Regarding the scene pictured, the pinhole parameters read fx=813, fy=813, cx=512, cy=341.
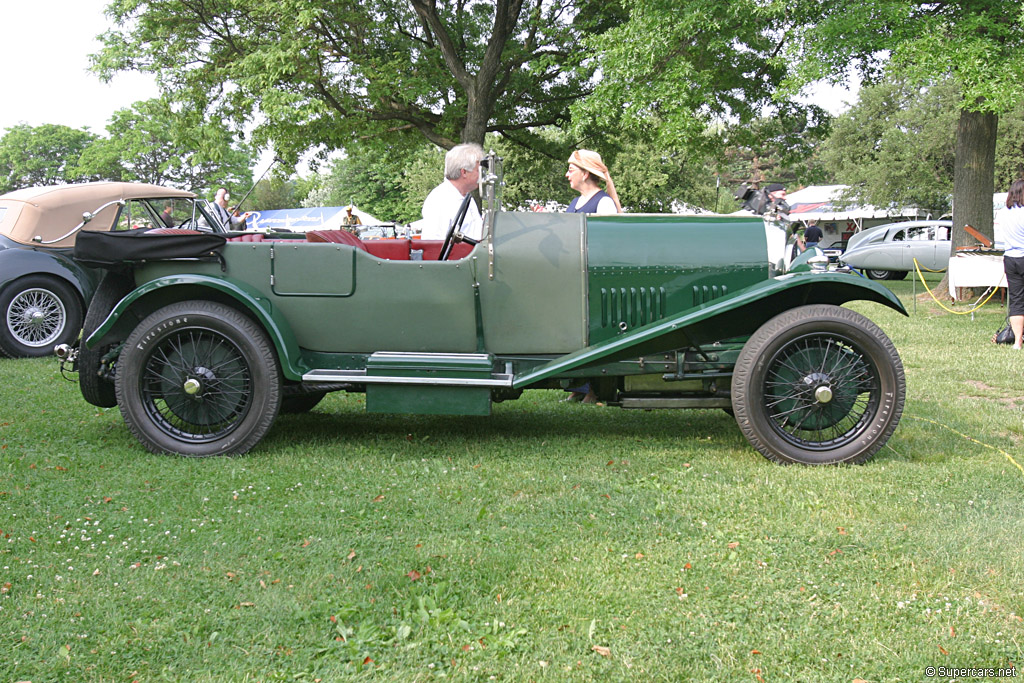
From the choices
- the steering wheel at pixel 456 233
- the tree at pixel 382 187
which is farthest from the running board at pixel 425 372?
the tree at pixel 382 187

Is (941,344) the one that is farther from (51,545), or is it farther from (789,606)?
(51,545)

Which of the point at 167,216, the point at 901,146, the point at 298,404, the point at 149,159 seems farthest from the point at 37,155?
the point at 298,404

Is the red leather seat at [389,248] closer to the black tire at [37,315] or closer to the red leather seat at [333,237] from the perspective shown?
the red leather seat at [333,237]

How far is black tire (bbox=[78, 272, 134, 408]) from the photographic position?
494cm

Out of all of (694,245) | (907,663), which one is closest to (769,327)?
(694,245)

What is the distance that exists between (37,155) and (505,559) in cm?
6651

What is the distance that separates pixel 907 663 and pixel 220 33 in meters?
19.3

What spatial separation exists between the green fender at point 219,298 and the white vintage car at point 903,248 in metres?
20.6

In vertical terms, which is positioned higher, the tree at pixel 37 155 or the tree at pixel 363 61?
the tree at pixel 37 155

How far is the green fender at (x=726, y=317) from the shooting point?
447 cm

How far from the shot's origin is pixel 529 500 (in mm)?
4008

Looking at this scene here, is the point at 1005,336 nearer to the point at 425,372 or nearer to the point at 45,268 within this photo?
the point at 425,372

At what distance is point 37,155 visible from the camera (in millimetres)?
58531

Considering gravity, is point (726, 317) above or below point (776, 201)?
below
